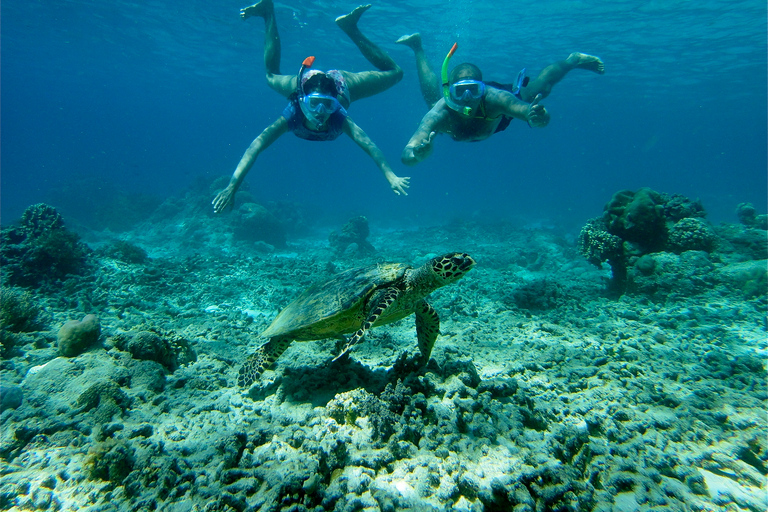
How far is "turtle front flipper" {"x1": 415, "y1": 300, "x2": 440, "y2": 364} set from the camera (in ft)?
11.0

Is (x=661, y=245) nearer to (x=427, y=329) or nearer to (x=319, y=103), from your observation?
(x=427, y=329)

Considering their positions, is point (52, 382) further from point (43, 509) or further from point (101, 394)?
point (43, 509)

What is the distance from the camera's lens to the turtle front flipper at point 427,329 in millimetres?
3359

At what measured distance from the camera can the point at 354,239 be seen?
14.0 meters

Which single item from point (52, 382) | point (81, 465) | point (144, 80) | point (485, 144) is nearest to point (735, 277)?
point (81, 465)

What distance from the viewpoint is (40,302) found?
5.51 metres

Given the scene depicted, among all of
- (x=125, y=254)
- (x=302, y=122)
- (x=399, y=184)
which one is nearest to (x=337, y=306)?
(x=399, y=184)

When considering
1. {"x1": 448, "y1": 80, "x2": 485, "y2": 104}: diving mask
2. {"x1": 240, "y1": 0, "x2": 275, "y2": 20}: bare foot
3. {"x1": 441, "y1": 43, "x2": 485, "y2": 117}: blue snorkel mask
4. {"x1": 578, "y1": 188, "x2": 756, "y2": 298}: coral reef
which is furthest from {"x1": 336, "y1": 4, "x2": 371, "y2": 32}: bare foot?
{"x1": 578, "y1": 188, "x2": 756, "y2": 298}: coral reef

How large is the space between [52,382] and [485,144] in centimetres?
9868

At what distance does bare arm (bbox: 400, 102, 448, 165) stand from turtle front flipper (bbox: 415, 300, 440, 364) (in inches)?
114

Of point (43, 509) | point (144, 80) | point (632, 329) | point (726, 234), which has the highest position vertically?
point (144, 80)

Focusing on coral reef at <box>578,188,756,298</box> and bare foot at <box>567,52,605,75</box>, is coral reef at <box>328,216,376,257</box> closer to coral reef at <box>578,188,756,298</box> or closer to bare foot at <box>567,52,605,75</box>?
coral reef at <box>578,188,756,298</box>

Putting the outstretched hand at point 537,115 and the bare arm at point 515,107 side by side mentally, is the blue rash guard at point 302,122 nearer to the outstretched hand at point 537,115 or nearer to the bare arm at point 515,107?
the bare arm at point 515,107

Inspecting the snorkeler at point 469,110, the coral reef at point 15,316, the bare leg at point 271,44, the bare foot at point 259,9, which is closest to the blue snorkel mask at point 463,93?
the snorkeler at point 469,110
